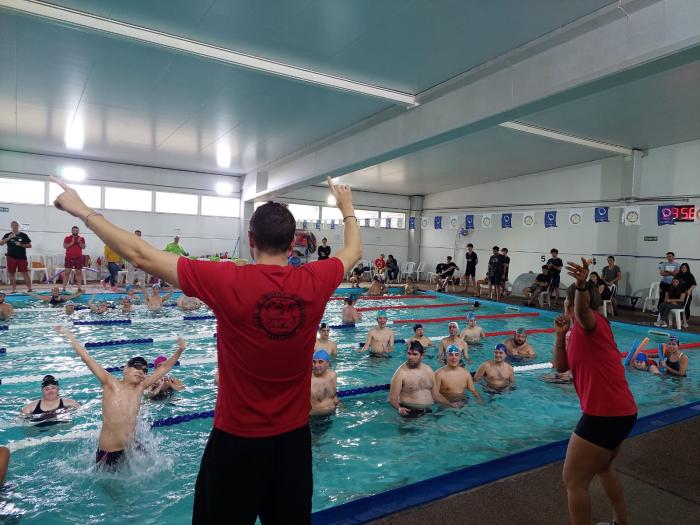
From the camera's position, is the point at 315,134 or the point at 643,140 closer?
the point at 315,134

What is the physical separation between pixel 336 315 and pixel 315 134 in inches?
194

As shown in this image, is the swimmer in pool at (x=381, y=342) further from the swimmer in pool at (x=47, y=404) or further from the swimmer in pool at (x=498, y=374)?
the swimmer in pool at (x=47, y=404)

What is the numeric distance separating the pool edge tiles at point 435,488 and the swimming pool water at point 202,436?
1.96 feet

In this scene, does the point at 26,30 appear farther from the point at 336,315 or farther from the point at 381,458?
the point at 336,315

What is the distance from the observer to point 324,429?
16.7ft

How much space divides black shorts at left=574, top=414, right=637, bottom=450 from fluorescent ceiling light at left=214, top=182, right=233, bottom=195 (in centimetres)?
1871

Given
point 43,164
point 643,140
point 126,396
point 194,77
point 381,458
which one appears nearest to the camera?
point 126,396

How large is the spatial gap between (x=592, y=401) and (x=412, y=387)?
10.5 feet

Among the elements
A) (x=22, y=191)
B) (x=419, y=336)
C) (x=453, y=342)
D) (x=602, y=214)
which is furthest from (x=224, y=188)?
(x=453, y=342)

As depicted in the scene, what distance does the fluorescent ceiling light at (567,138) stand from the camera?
1135 cm

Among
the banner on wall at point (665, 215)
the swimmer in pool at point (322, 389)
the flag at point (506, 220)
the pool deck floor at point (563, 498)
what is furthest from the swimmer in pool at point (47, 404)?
the banner on wall at point (665, 215)

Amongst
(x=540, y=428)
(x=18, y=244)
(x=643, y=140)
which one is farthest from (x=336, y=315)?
(x=643, y=140)

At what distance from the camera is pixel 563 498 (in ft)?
10.7

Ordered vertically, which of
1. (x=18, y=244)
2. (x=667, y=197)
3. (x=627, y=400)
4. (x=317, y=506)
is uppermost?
(x=667, y=197)
